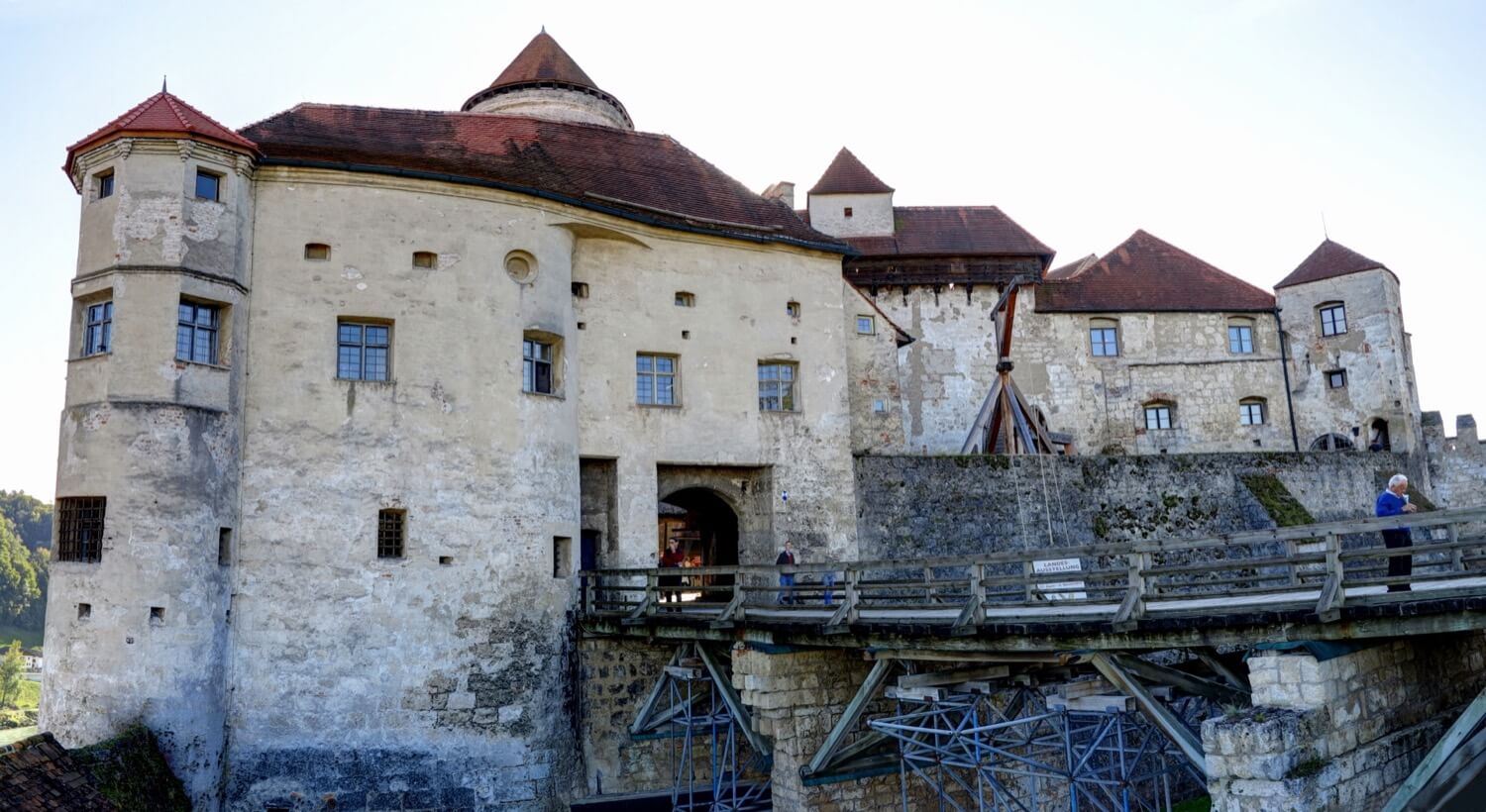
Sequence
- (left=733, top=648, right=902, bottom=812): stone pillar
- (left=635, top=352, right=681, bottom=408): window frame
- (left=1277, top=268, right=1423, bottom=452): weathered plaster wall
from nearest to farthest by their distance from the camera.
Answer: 1. (left=733, top=648, right=902, bottom=812): stone pillar
2. (left=635, top=352, right=681, bottom=408): window frame
3. (left=1277, top=268, right=1423, bottom=452): weathered plaster wall

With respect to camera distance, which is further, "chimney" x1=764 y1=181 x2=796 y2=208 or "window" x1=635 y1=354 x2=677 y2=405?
"chimney" x1=764 y1=181 x2=796 y2=208

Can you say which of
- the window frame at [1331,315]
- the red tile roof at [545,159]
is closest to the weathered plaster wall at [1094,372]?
the window frame at [1331,315]

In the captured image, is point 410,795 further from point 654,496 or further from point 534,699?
point 654,496

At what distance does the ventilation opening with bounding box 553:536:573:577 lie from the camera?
17406mm

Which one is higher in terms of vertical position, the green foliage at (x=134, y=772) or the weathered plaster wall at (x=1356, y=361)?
the weathered plaster wall at (x=1356, y=361)

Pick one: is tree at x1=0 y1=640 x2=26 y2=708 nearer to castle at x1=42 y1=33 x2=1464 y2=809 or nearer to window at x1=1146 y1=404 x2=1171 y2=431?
castle at x1=42 y1=33 x2=1464 y2=809

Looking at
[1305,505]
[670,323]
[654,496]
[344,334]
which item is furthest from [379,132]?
[1305,505]

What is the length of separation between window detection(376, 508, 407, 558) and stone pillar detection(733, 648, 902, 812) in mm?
5610

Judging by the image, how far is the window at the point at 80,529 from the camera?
1460cm

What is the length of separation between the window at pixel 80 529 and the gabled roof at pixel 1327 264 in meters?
30.8

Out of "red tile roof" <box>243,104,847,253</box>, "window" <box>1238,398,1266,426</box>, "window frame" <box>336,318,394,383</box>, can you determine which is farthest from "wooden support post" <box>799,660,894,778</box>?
"window" <box>1238,398,1266,426</box>

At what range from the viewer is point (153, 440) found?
48.5ft

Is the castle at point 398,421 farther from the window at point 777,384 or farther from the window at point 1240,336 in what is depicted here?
the window at point 1240,336

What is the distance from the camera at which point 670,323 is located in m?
19.7
